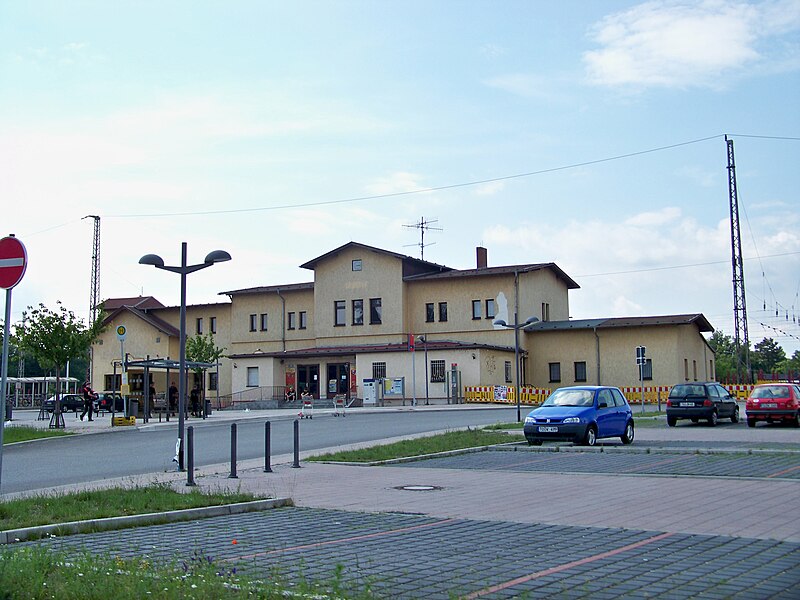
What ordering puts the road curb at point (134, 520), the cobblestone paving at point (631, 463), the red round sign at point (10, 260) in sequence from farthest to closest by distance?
the cobblestone paving at point (631, 463)
the red round sign at point (10, 260)
the road curb at point (134, 520)

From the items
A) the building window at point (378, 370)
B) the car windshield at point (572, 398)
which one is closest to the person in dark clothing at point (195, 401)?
the building window at point (378, 370)

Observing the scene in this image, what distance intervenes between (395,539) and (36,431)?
2467 centimetres

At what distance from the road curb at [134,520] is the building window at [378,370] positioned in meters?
46.6

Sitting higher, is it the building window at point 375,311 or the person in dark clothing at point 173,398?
the building window at point 375,311

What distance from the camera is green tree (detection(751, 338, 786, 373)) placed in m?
129

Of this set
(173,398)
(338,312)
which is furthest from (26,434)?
(338,312)

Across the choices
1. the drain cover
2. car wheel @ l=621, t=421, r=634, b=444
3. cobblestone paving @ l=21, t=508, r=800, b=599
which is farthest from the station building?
cobblestone paving @ l=21, t=508, r=800, b=599

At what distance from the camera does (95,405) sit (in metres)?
61.7

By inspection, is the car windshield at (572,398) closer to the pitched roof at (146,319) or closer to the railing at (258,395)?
the railing at (258,395)

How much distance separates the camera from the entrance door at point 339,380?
6244 cm

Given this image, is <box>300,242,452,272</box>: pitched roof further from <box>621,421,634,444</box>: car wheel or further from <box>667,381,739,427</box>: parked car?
<box>621,421,634,444</box>: car wheel

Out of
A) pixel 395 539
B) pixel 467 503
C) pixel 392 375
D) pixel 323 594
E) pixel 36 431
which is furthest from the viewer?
pixel 392 375

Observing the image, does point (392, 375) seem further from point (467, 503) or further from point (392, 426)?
point (467, 503)

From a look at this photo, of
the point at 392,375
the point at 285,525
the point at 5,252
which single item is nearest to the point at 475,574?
the point at 285,525
